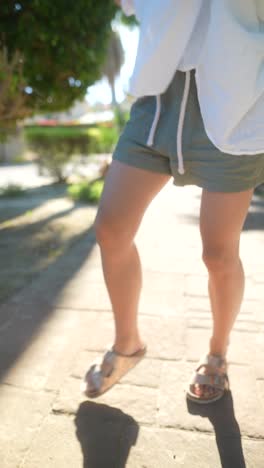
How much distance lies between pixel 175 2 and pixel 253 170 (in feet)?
1.77

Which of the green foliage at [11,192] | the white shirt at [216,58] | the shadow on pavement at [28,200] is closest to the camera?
the white shirt at [216,58]

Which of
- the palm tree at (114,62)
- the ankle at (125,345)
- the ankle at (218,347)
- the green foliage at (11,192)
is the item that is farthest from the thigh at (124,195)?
the palm tree at (114,62)

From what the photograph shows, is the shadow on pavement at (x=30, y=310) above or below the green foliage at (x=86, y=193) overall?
above

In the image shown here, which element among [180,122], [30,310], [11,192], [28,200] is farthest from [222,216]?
[11,192]

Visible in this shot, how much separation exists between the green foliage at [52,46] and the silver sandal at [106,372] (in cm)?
323

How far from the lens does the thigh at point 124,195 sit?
1.37 meters

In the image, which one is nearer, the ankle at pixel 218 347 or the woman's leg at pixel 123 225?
the woman's leg at pixel 123 225

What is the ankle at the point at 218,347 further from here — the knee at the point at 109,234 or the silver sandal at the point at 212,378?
the knee at the point at 109,234

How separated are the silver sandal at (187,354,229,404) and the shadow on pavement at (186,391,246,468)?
0.8 inches

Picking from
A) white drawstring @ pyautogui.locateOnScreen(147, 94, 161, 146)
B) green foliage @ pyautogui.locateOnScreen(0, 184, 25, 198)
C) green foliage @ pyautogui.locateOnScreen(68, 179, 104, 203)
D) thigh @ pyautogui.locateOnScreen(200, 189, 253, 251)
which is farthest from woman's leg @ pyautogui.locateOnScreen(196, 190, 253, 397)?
green foliage @ pyautogui.locateOnScreen(0, 184, 25, 198)

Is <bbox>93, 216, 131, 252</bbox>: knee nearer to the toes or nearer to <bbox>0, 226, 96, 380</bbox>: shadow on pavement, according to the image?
the toes

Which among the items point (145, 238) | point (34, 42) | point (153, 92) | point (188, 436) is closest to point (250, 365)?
point (188, 436)

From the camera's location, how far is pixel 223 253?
1.39 metres

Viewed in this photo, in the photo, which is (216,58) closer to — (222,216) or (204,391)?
(222,216)
